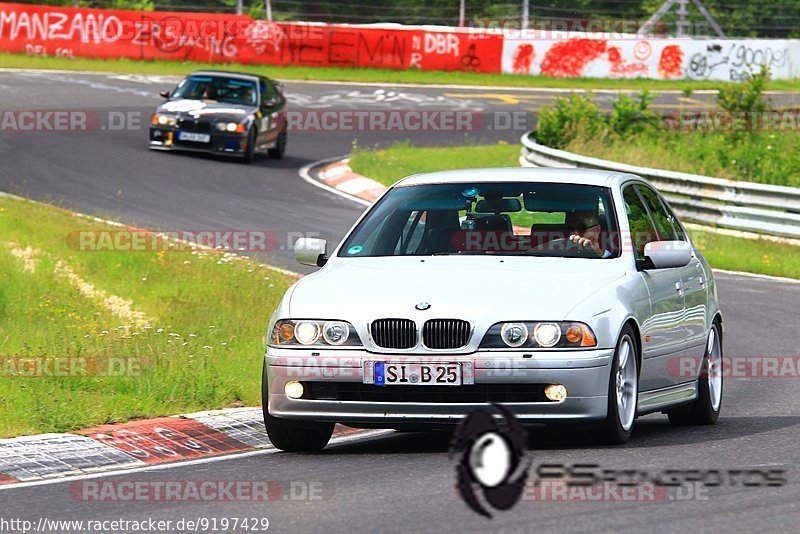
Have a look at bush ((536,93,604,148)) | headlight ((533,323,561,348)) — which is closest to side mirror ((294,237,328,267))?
headlight ((533,323,561,348))

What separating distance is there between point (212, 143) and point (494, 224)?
18645mm

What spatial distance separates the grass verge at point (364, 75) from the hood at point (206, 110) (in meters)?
15.7

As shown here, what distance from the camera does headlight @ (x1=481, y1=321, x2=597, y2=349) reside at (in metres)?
7.54

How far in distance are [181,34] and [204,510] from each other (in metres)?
40.3

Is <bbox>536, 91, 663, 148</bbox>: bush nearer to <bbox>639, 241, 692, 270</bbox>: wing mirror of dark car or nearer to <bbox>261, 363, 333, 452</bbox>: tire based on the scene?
<bbox>639, 241, 692, 270</bbox>: wing mirror of dark car

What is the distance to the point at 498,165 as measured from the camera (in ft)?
90.8

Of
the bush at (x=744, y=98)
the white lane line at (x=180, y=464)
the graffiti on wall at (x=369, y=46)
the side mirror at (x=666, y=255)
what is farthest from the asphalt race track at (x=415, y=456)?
the graffiti on wall at (x=369, y=46)

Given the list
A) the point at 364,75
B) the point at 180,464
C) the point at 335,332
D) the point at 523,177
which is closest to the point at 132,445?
the point at 180,464

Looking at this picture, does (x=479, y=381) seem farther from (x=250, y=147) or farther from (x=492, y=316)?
(x=250, y=147)

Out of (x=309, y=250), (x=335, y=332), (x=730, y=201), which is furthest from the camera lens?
(x=730, y=201)

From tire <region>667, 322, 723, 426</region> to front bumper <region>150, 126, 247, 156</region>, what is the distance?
18.1 meters

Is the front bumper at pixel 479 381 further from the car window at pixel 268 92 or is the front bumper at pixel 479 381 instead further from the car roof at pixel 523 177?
the car window at pixel 268 92

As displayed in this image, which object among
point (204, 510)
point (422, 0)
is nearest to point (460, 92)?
point (422, 0)

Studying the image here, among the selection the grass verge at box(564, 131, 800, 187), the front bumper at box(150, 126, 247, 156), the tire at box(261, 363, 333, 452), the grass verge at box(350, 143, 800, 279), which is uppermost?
the tire at box(261, 363, 333, 452)
